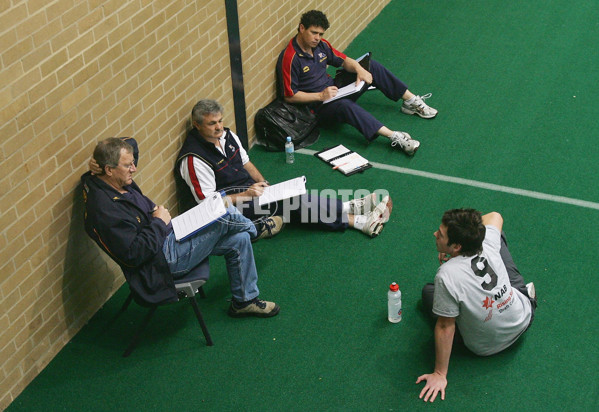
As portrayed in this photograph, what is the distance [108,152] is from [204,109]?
3.80ft

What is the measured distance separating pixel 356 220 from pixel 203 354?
5.74 ft

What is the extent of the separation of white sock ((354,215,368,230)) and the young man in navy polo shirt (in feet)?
3.71

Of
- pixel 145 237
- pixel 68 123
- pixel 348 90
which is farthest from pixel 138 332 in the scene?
pixel 348 90

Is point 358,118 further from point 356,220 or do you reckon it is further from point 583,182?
point 583,182

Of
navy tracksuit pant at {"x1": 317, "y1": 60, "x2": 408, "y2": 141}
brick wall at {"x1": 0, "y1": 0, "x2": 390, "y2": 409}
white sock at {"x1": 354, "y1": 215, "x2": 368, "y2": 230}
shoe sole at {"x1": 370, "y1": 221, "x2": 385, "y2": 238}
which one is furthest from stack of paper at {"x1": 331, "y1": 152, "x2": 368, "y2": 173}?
brick wall at {"x1": 0, "y1": 0, "x2": 390, "y2": 409}

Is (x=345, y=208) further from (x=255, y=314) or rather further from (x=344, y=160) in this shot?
(x=255, y=314)

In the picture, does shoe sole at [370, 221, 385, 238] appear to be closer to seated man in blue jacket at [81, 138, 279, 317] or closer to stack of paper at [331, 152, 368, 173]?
stack of paper at [331, 152, 368, 173]

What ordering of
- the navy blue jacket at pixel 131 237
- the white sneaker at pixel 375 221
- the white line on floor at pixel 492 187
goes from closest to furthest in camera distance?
the navy blue jacket at pixel 131 237 < the white sneaker at pixel 375 221 < the white line on floor at pixel 492 187

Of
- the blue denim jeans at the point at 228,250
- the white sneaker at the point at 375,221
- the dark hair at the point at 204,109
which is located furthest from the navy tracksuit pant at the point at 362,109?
the blue denim jeans at the point at 228,250

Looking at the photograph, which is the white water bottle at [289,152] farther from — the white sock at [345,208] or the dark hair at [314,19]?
the dark hair at [314,19]

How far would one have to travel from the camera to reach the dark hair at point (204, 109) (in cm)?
564

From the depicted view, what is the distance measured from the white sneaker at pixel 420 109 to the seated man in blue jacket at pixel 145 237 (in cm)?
297

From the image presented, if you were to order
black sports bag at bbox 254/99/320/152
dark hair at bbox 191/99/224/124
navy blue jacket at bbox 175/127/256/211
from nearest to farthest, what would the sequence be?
dark hair at bbox 191/99/224/124 → navy blue jacket at bbox 175/127/256/211 → black sports bag at bbox 254/99/320/152

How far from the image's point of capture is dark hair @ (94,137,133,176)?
15.3 ft
